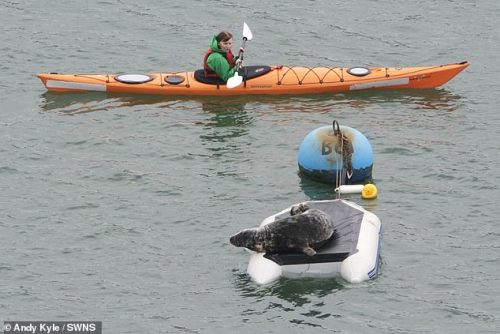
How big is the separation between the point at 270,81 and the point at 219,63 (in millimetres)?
943

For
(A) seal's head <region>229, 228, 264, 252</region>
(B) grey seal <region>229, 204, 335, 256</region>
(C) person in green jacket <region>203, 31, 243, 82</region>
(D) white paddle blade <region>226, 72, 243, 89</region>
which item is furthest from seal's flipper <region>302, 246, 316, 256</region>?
(C) person in green jacket <region>203, 31, 243, 82</region>

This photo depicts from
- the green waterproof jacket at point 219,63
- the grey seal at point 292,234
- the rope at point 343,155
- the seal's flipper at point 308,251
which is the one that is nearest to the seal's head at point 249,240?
the grey seal at point 292,234

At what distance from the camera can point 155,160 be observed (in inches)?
714

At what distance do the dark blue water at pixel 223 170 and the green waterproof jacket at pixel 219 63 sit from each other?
18.2 inches

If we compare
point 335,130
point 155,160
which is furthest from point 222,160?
point 335,130

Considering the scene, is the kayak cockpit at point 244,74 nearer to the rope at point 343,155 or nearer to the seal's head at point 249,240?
the rope at point 343,155

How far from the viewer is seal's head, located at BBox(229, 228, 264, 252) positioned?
14086mm

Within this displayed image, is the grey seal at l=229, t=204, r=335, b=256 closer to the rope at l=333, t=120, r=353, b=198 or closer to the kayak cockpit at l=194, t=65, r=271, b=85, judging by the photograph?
the rope at l=333, t=120, r=353, b=198

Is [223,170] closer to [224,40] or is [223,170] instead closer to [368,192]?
[368,192]

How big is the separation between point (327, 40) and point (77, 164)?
744 centimetres

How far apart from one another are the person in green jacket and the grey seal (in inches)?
258

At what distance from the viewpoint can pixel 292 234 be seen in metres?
13.9

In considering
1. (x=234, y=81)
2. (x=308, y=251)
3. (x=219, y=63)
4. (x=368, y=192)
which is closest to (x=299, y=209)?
(x=308, y=251)

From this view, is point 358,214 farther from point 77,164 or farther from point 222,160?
point 77,164
